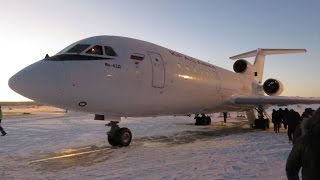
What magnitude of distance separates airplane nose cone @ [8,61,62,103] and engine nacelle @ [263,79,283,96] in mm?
15832

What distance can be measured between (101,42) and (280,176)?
610 centimetres

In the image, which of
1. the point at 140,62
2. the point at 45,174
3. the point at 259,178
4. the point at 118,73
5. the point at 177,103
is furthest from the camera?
the point at 177,103

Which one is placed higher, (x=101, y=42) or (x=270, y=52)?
(x=270, y=52)

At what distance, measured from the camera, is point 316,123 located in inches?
89.9

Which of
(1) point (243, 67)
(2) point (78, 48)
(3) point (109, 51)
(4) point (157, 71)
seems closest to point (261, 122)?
→ (1) point (243, 67)

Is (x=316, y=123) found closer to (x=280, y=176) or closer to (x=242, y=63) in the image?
(x=280, y=176)

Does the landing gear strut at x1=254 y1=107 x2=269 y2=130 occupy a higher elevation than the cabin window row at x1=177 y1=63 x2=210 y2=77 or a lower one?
lower

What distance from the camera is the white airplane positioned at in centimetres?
826

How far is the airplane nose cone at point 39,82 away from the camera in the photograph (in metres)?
8.01

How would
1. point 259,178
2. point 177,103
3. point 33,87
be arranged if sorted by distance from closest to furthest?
point 259,178
point 33,87
point 177,103

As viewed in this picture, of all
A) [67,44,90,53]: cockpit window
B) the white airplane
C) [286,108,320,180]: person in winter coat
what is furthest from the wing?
[286,108,320,180]: person in winter coat

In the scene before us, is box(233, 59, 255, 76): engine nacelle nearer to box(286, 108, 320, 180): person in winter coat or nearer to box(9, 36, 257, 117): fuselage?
box(9, 36, 257, 117): fuselage

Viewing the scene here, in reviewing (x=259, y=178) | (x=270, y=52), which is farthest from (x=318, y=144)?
(x=270, y=52)

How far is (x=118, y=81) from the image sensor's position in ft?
30.8
